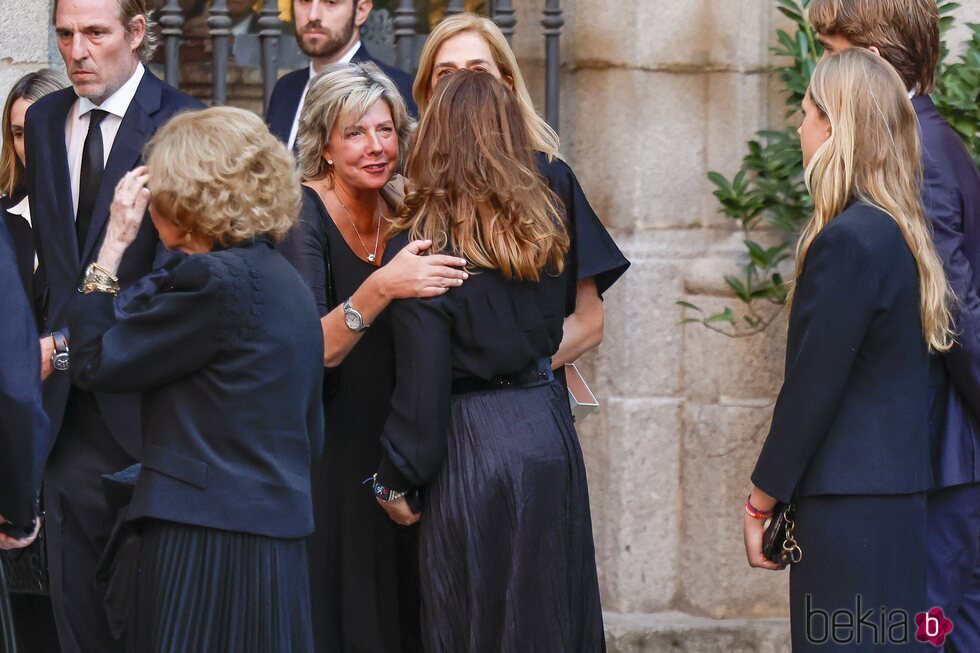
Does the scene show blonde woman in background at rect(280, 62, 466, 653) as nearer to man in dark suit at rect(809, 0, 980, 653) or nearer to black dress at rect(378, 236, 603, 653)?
black dress at rect(378, 236, 603, 653)

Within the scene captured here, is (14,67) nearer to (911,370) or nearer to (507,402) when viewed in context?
(507,402)

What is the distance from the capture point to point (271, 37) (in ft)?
17.0

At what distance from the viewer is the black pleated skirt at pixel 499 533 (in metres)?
3.49

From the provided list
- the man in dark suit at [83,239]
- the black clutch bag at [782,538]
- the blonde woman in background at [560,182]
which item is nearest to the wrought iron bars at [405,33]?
the blonde woman in background at [560,182]

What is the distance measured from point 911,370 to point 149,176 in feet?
5.56

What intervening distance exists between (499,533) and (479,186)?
0.82 m

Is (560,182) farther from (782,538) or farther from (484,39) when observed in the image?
(782,538)

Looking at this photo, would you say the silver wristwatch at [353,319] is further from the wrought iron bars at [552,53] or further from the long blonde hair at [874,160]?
the wrought iron bars at [552,53]

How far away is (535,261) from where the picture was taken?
3.50 metres

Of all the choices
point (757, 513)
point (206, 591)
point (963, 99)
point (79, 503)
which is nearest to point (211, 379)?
point (206, 591)

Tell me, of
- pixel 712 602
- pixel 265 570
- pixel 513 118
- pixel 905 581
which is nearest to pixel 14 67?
pixel 513 118

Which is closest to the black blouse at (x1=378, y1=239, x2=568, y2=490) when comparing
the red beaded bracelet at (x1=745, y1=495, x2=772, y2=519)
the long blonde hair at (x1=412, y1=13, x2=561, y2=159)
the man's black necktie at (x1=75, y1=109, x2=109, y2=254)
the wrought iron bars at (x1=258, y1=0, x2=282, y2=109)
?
the red beaded bracelet at (x1=745, y1=495, x2=772, y2=519)

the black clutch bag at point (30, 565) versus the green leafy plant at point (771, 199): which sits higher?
the green leafy plant at point (771, 199)

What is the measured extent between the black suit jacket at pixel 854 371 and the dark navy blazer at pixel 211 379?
1089 mm
